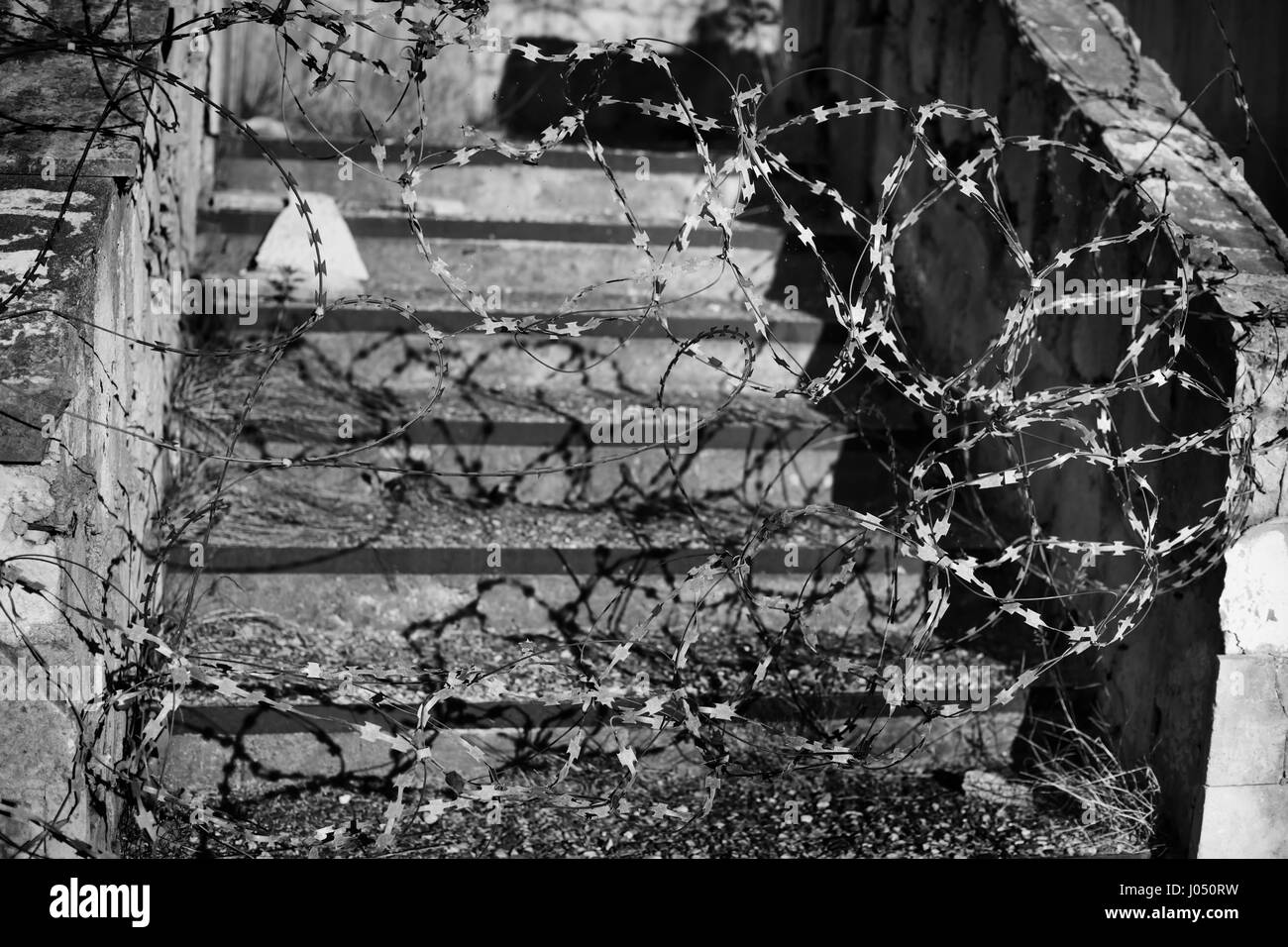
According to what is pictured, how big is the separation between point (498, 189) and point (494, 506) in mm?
1693

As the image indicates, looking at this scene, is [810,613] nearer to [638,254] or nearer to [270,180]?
[638,254]

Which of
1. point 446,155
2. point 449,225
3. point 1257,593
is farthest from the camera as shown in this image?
point 446,155

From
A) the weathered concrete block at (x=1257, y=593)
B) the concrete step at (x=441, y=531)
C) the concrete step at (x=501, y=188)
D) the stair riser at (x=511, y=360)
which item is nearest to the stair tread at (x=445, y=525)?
the concrete step at (x=441, y=531)

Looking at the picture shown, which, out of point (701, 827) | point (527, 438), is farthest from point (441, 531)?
point (701, 827)

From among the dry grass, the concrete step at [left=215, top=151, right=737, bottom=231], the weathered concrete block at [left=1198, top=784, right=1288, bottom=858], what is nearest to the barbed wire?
the dry grass

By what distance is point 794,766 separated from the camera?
10.1 feet

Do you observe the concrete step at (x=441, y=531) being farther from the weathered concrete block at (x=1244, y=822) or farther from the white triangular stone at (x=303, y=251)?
the weathered concrete block at (x=1244, y=822)

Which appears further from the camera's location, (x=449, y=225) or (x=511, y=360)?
(x=449, y=225)

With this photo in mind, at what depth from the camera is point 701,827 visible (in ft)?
10.7

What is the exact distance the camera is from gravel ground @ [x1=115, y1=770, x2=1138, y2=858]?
313cm

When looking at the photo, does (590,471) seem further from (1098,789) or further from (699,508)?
(1098,789)

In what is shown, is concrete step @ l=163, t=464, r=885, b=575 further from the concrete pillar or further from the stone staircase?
the concrete pillar

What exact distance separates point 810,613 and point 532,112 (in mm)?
4225

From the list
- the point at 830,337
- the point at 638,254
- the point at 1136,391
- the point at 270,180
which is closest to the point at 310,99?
the point at 270,180
